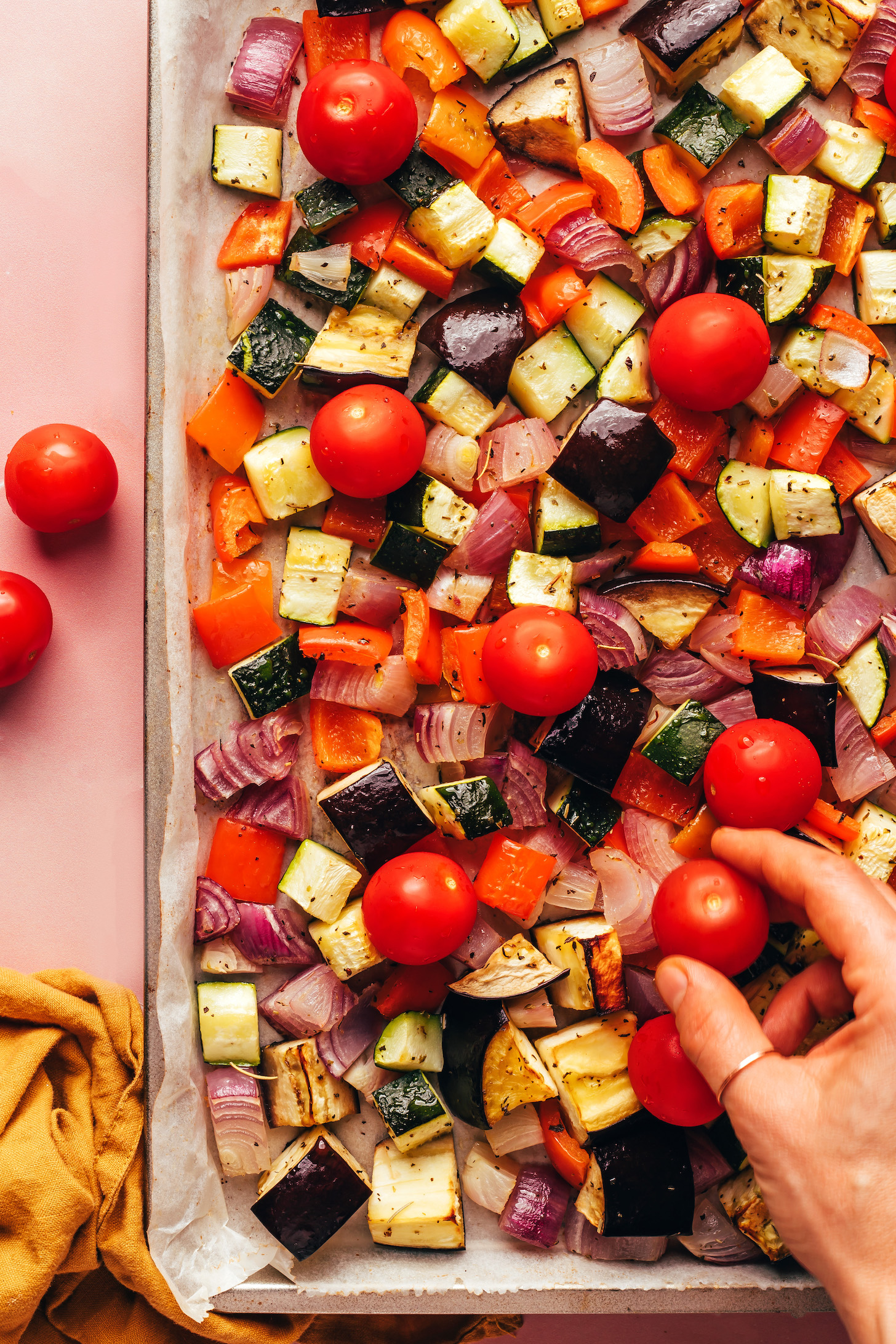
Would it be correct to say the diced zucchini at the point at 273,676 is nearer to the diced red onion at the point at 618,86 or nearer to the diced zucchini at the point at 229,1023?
the diced zucchini at the point at 229,1023

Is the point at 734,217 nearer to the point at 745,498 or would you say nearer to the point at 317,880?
the point at 745,498

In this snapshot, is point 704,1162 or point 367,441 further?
point 704,1162

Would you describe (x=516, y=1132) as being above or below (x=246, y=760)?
below

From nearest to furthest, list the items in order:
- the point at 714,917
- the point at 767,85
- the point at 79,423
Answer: the point at 714,917
the point at 767,85
the point at 79,423

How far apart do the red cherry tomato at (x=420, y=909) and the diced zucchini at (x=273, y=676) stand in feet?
1.73

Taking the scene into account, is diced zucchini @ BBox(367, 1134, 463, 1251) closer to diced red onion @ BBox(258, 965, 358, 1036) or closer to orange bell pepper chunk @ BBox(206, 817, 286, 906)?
diced red onion @ BBox(258, 965, 358, 1036)

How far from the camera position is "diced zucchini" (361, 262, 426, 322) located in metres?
2.50

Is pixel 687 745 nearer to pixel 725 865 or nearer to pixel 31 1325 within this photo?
pixel 725 865

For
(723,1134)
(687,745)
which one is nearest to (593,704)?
(687,745)

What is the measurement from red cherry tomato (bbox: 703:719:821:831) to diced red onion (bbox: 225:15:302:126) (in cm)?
206

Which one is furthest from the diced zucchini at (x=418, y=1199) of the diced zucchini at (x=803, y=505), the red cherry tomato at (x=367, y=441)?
the diced zucchini at (x=803, y=505)

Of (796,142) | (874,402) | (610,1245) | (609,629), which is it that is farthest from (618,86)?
(610,1245)

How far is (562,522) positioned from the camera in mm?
2465

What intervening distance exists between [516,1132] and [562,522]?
1.63 metres
